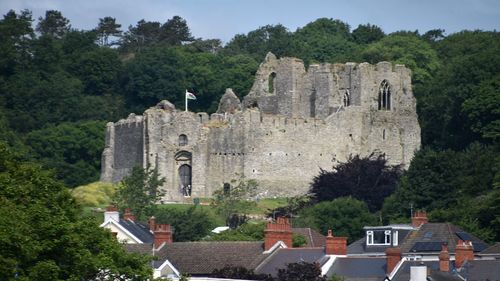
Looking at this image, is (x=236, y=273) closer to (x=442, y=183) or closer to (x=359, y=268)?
(x=359, y=268)

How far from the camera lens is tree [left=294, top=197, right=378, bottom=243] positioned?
92562 mm

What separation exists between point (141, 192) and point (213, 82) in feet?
116

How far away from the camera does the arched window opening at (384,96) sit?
113750 mm

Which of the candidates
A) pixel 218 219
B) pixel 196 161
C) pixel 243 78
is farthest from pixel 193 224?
pixel 243 78

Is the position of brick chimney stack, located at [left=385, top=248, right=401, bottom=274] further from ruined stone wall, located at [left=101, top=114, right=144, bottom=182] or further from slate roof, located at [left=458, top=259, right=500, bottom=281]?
ruined stone wall, located at [left=101, top=114, right=144, bottom=182]

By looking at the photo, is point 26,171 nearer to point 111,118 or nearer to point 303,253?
point 303,253

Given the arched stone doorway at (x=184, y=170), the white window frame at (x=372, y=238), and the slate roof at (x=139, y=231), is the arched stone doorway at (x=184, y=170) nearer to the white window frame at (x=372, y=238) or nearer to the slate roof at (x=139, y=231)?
the slate roof at (x=139, y=231)

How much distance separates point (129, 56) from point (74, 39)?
25.5 ft

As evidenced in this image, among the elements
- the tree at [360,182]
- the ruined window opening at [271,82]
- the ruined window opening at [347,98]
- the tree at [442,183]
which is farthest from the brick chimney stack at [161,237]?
the ruined window opening at [271,82]

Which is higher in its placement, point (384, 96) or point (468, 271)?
point (384, 96)

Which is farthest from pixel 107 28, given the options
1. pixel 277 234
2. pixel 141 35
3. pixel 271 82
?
pixel 277 234

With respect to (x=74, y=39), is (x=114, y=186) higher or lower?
lower

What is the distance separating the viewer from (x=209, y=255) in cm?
7556

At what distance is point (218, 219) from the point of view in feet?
331
